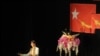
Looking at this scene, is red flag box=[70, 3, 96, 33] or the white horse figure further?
red flag box=[70, 3, 96, 33]

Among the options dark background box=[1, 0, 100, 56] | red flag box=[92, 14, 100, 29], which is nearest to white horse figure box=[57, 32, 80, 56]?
dark background box=[1, 0, 100, 56]

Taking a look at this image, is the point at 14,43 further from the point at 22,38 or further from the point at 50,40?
the point at 50,40

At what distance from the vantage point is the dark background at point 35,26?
576 centimetres

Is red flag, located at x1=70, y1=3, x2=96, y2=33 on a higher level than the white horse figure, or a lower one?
higher

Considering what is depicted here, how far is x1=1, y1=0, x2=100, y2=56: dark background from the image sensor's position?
18.9ft

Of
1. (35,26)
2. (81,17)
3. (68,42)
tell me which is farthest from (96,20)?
(35,26)

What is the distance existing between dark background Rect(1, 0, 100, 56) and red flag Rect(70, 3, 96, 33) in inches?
3.3

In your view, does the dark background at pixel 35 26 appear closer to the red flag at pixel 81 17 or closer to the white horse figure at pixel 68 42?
the red flag at pixel 81 17

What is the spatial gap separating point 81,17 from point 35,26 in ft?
2.62

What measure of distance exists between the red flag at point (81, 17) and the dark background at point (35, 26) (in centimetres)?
8

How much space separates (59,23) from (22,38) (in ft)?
2.24

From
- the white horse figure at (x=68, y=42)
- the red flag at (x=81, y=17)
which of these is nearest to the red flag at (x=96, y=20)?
the red flag at (x=81, y=17)

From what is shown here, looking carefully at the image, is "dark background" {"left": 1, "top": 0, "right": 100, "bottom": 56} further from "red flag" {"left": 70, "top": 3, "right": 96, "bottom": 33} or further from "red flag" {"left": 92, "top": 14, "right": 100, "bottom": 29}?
"red flag" {"left": 92, "top": 14, "right": 100, "bottom": 29}

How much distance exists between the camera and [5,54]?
5.81 meters
